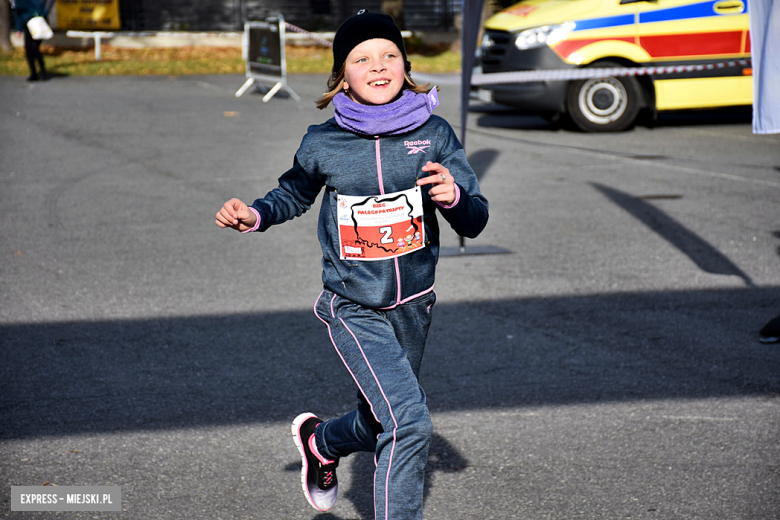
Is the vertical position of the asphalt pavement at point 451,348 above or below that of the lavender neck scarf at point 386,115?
below

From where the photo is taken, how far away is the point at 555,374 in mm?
4211

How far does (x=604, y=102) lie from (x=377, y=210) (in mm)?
9803

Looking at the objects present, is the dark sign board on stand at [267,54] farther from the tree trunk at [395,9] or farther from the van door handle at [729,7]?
the tree trunk at [395,9]

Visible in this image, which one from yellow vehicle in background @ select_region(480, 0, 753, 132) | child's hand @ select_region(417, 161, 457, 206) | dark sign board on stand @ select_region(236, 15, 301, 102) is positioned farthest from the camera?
dark sign board on stand @ select_region(236, 15, 301, 102)

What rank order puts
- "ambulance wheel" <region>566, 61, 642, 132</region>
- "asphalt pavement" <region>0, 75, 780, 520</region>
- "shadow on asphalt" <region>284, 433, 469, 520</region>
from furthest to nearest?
"ambulance wheel" <region>566, 61, 642, 132</region>, "asphalt pavement" <region>0, 75, 780, 520</region>, "shadow on asphalt" <region>284, 433, 469, 520</region>

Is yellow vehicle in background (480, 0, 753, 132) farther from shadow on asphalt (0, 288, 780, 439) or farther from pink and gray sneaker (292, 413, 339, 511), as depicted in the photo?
pink and gray sneaker (292, 413, 339, 511)

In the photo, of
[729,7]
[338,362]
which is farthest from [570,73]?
[338,362]

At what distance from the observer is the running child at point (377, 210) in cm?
252

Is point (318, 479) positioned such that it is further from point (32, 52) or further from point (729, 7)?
point (32, 52)

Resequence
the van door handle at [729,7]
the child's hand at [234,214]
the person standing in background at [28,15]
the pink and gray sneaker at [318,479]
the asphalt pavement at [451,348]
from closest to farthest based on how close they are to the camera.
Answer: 1. the child's hand at [234,214]
2. the pink and gray sneaker at [318,479]
3. the asphalt pavement at [451,348]
4. the van door handle at [729,7]
5. the person standing in background at [28,15]

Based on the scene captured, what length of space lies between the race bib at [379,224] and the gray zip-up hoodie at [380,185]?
1.0 inches

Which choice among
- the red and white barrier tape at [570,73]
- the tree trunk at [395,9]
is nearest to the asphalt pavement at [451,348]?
the red and white barrier tape at [570,73]

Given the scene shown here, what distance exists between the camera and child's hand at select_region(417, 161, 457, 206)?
2.30 meters

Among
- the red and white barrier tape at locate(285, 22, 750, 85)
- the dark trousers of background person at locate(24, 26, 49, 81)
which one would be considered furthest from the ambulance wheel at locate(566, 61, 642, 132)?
the dark trousers of background person at locate(24, 26, 49, 81)
